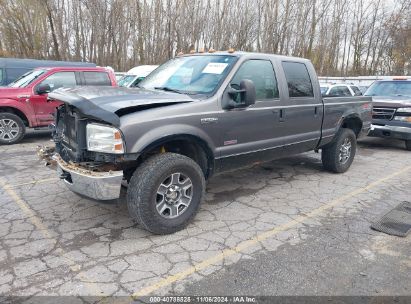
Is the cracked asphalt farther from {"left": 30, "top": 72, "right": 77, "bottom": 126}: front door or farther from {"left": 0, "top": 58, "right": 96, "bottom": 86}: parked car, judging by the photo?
{"left": 0, "top": 58, "right": 96, "bottom": 86}: parked car

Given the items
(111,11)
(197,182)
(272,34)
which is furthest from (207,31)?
Result: (197,182)

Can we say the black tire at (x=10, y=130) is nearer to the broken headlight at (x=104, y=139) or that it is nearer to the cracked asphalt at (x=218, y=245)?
the cracked asphalt at (x=218, y=245)

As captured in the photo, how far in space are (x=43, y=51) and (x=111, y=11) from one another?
5.28m

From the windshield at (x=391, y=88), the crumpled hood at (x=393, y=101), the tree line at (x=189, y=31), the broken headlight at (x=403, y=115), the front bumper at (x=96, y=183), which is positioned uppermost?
the tree line at (x=189, y=31)

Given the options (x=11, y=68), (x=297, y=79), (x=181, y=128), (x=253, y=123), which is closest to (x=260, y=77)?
(x=253, y=123)

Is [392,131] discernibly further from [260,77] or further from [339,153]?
[260,77]

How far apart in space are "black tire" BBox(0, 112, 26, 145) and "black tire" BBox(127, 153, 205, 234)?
6049mm

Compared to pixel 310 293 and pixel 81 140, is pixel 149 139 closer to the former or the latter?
pixel 81 140

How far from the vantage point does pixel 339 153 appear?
20.2 ft

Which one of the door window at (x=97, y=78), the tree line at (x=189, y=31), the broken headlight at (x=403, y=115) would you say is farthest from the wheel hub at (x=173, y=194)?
the tree line at (x=189, y=31)

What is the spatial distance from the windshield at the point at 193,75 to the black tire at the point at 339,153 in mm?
2738

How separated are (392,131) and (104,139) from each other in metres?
7.51

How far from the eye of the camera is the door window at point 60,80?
28.3 ft

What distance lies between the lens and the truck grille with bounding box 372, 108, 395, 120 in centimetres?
852
